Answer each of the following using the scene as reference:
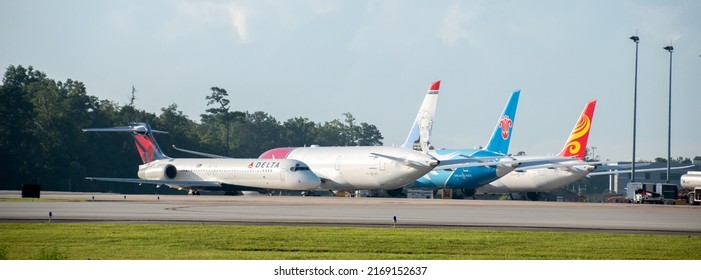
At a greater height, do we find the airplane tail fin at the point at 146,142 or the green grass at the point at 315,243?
the airplane tail fin at the point at 146,142

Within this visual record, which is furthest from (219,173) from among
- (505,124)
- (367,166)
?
(505,124)

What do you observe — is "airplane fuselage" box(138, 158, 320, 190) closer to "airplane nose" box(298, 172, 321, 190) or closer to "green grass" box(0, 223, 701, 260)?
"airplane nose" box(298, 172, 321, 190)

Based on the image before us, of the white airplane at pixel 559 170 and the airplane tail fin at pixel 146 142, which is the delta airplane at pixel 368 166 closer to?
the white airplane at pixel 559 170

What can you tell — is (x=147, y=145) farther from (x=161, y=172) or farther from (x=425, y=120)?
(x=425, y=120)

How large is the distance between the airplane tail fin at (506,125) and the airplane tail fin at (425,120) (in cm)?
1119

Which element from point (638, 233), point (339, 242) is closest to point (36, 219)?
point (339, 242)

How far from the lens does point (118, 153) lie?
143750mm

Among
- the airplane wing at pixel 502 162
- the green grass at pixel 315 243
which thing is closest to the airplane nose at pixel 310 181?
the airplane wing at pixel 502 162

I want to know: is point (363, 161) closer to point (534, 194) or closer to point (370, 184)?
point (370, 184)

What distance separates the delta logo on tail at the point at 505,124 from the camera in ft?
343

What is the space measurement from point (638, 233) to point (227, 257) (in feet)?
52.7

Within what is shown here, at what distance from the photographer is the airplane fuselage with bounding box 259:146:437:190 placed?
297ft

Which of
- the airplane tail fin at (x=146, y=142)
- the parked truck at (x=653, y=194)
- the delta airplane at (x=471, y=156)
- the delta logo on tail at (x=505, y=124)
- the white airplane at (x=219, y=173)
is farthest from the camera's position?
the airplane tail fin at (x=146, y=142)

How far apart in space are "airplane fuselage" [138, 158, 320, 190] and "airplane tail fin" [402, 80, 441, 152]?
10397mm
